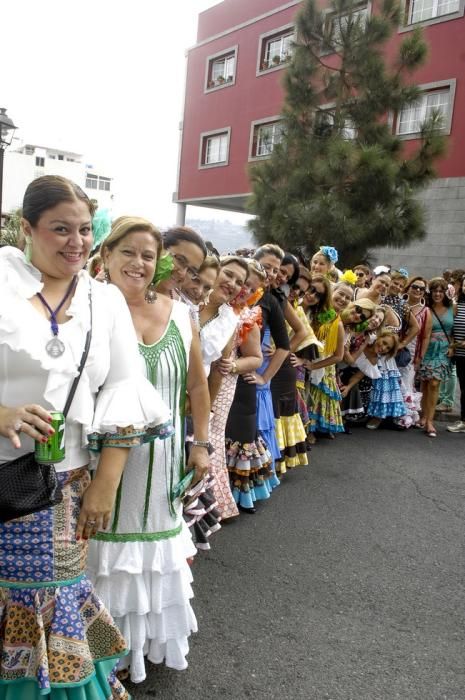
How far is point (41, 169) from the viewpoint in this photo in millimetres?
67500

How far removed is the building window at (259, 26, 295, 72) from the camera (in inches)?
834

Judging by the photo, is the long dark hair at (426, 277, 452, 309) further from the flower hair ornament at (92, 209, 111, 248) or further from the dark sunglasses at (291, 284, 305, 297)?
the flower hair ornament at (92, 209, 111, 248)

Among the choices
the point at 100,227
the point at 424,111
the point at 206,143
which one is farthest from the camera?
the point at 206,143

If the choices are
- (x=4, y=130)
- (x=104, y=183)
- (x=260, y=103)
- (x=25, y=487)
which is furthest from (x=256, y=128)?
(x=104, y=183)

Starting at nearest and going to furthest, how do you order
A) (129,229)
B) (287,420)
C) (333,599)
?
(129,229) < (333,599) < (287,420)

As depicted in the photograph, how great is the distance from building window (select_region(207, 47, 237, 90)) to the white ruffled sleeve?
23.7m

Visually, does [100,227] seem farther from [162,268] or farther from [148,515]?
[148,515]

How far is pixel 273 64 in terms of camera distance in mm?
21578

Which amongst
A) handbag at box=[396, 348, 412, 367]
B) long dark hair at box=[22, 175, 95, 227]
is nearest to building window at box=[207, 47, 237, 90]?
handbag at box=[396, 348, 412, 367]

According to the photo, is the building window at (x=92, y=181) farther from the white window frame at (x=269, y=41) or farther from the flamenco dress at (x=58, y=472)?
the flamenco dress at (x=58, y=472)

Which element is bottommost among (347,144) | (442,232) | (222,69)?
(442,232)

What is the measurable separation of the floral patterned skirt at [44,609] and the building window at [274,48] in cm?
2222

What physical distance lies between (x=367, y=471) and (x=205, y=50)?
76.7 ft

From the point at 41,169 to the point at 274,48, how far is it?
2053 inches
